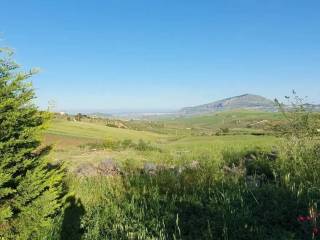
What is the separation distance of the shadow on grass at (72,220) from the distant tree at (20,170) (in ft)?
1.05

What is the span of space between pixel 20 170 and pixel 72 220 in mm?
1475

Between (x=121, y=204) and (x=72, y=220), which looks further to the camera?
(x=121, y=204)

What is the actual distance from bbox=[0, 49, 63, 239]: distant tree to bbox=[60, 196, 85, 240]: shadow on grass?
1.05 feet

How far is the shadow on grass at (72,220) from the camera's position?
6.91 m

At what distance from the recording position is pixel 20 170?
6.91 meters

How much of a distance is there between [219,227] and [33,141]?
3.62 m

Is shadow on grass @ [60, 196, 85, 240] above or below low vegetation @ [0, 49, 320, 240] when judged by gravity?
below

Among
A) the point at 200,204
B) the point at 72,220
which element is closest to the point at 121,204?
the point at 72,220

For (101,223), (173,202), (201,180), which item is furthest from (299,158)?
(101,223)

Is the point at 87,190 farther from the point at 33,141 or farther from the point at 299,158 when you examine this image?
the point at 299,158

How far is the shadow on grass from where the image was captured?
22.7 feet

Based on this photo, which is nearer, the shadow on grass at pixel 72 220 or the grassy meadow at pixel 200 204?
the grassy meadow at pixel 200 204

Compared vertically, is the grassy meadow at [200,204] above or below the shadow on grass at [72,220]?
above

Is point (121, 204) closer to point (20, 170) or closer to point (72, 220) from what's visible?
point (72, 220)
